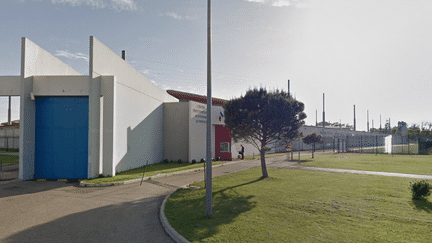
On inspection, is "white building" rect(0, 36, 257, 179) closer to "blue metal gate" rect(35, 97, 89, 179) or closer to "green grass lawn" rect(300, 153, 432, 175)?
"blue metal gate" rect(35, 97, 89, 179)

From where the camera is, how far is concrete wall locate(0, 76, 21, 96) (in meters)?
15.3

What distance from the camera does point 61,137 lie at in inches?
592

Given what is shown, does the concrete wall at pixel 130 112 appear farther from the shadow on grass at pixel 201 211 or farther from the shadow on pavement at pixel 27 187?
the shadow on grass at pixel 201 211

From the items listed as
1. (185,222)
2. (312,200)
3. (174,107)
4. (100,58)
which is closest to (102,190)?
(185,222)

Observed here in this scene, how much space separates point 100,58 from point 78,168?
7333mm

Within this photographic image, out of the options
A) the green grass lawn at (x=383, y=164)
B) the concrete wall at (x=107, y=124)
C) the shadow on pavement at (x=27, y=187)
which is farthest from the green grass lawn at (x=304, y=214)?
the green grass lawn at (x=383, y=164)

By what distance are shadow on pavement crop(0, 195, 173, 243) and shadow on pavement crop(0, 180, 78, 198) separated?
225 inches

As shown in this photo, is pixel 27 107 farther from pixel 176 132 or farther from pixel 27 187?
pixel 176 132

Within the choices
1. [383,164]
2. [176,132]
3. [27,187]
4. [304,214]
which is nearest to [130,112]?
[176,132]

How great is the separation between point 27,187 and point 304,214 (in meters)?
14.1

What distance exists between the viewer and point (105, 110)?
15.4 metres

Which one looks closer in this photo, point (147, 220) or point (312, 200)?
point (147, 220)

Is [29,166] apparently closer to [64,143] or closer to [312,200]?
[64,143]

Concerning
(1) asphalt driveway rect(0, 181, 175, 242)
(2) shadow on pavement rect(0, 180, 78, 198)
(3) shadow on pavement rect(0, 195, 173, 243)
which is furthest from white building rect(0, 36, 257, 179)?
(3) shadow on pavement rect(0, 195, 173, 243)
